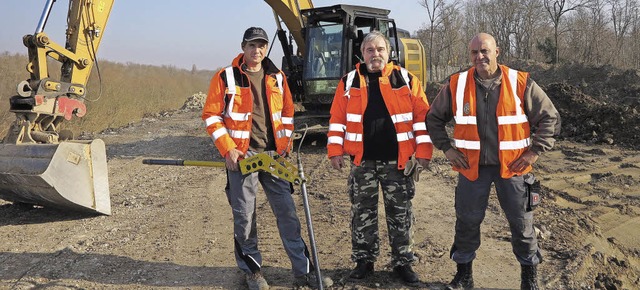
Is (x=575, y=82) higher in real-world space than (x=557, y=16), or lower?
lower

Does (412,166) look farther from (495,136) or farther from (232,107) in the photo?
(232,107)

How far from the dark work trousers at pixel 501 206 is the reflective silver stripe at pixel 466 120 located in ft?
1.08

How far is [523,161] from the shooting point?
3.58 metres

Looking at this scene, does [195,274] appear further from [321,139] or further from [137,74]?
[137,74]

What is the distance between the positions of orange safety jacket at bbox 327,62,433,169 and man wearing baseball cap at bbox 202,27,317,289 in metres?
0.44

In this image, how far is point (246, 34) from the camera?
3.84 m

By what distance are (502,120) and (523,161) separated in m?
0.31

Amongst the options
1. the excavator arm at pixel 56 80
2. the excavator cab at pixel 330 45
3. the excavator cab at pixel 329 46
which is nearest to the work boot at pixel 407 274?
the excavator arm at pixel 56 80

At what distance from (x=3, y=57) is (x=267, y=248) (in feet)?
66.4

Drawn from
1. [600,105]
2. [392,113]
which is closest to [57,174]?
[392,113]

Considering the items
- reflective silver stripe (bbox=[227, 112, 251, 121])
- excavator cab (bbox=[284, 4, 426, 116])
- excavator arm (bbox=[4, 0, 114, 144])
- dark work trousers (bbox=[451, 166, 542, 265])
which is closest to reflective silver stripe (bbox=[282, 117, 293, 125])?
reflective silver stripe (bbox=[227, 112, 251, 121])

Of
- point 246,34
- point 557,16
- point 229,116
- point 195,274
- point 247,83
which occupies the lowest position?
point 195,274

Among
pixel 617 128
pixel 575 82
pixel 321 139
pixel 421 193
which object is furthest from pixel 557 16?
pixel 421 193

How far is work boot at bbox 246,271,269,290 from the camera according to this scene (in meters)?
3.99
